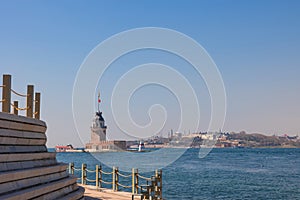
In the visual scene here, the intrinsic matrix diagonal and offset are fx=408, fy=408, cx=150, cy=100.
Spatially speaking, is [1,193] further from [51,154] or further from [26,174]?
[51,154]

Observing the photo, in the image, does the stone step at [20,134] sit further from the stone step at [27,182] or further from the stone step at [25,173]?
the stone step at [27,182]

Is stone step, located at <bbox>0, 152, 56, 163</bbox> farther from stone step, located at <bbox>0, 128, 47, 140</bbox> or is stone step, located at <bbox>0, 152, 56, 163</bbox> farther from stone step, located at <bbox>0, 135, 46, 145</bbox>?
stone step, located at <bbox>0, 128, 47, 140</bbox>

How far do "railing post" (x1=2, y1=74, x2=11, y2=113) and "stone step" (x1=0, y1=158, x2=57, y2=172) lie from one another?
156cm

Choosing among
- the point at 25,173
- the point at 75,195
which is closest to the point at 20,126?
the point at 25,173

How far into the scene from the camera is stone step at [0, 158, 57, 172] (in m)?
7.38

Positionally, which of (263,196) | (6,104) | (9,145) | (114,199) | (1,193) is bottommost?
(263,196)

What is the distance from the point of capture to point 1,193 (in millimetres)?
6703

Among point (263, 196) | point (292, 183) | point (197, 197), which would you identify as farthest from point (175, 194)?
point (292, 183)

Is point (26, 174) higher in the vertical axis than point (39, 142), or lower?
lower

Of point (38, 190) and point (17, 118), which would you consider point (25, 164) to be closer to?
point (38, 190)

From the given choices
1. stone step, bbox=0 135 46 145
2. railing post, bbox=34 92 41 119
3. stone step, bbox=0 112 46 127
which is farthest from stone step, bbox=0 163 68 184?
railing post, bbox=34 92 41 119

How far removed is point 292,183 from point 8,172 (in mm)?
37546

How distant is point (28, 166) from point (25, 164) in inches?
6.7

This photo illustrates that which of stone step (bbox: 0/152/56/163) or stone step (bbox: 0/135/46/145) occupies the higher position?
stone step (bbox: 0/135/46/145)
